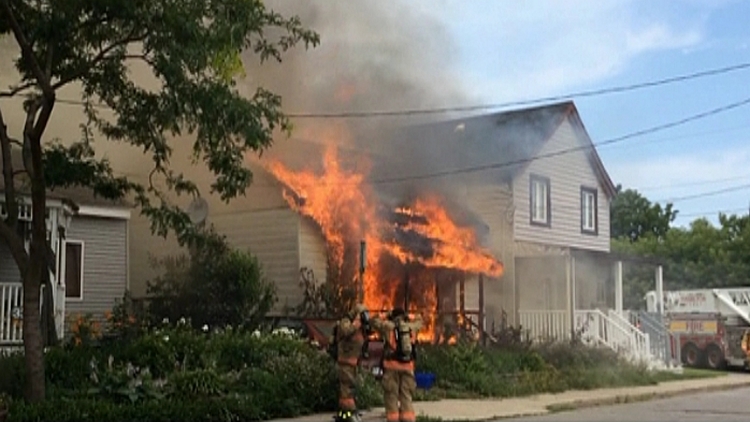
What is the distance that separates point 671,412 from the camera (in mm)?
16234

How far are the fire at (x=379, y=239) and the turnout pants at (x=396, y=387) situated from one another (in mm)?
8519

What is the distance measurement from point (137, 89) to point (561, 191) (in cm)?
1710

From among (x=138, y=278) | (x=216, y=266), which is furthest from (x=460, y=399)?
(x=138, y=278)

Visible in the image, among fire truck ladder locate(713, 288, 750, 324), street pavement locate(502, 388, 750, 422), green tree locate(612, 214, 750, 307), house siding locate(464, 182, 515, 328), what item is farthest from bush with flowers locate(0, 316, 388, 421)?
green tree locate(612, 214, 750, 307)

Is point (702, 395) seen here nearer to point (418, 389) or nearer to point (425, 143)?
point (418, 389)

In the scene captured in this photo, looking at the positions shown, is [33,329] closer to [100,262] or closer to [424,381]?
[424,381]

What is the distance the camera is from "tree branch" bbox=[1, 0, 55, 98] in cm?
1241

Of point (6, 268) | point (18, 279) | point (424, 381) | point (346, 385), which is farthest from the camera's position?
point (18, 279)

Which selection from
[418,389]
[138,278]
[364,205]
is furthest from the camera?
[138,278]

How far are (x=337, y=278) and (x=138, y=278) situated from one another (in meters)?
5.52

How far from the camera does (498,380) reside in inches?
744

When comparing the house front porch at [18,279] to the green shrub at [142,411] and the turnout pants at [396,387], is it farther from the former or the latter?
the turnout pants at [396,387]

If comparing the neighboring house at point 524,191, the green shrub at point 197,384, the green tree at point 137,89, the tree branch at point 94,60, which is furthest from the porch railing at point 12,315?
the neighboring house at point 524,191

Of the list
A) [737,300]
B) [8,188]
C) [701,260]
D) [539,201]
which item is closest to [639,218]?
[701,260]
